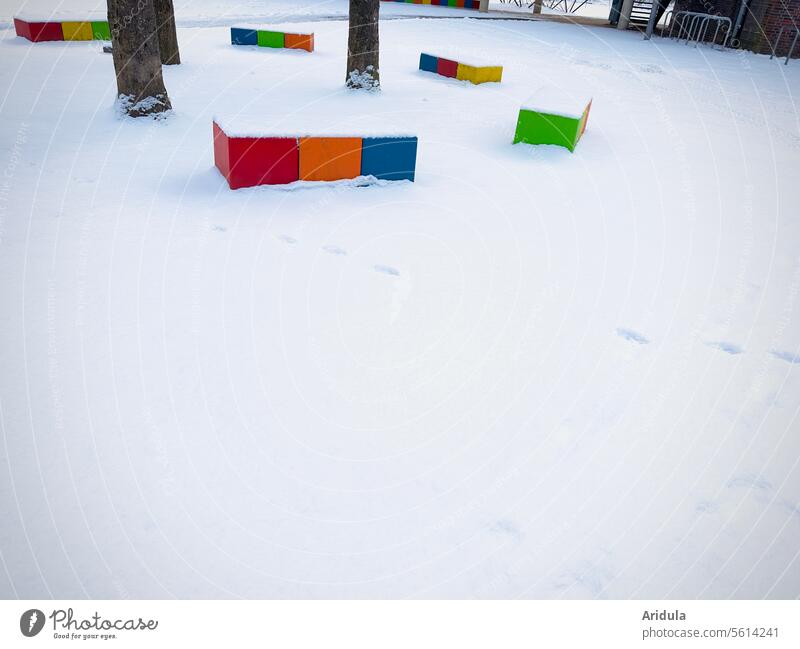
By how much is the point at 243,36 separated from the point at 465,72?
229 inches

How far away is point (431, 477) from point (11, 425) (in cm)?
206

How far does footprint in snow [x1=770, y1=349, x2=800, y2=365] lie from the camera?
3.48m

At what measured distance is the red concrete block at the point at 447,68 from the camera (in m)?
11.2

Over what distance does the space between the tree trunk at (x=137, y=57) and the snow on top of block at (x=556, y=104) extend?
16.0ft

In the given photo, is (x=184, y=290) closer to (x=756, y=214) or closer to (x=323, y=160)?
(x=323, y=160)

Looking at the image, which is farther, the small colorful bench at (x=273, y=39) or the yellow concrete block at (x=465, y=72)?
the small colorful bench at (x=273, y=39)

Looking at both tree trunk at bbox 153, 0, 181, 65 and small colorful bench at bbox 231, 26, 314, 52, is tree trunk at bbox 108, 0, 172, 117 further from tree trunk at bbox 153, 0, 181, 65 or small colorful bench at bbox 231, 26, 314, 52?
small colorful bench at bbox 231, 26, 314, 52

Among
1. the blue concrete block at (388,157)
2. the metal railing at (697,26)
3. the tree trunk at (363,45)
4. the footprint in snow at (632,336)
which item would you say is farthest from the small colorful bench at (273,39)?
the metal railing at (697,26)

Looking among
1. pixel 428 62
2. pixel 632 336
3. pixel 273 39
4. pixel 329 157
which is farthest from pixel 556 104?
pixel 273 39

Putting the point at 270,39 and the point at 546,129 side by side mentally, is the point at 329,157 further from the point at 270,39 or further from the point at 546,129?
the point at 270,39

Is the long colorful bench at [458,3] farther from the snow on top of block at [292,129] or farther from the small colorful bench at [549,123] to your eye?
Answer: the snow on top of block at [292,129]

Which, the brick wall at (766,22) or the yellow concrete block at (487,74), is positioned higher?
the brick wall at (766,22)

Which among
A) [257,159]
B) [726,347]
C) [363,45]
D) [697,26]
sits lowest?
[726,347]

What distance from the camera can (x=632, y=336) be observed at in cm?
361
